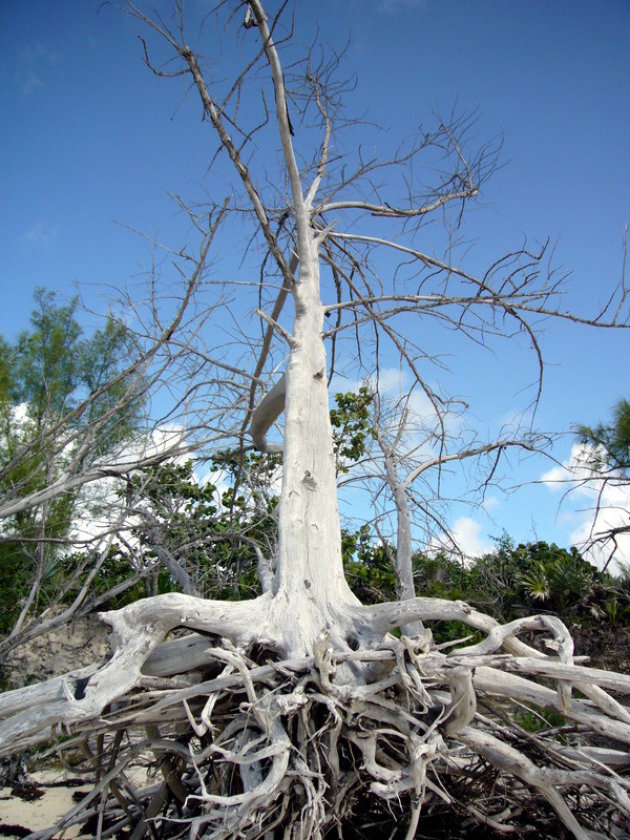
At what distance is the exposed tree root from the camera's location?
2.43 meters

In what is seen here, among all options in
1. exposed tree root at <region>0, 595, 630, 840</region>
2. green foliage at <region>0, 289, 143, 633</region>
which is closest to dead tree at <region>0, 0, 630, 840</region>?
exposed tree root at <region>0, 595, 630, 840</region>

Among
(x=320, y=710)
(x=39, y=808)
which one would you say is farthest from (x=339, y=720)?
(x=39, y=808)

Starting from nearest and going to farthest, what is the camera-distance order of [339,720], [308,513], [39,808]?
[339,720], [308,513], [39,808]

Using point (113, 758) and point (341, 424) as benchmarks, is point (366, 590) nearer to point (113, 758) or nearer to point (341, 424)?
point (341, 424)

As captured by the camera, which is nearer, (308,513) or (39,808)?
(308,513)

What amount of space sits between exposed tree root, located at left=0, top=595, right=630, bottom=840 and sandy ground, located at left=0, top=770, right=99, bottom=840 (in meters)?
1.58

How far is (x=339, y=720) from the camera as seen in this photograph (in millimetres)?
2436

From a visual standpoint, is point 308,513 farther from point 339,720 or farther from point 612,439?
point 612,439

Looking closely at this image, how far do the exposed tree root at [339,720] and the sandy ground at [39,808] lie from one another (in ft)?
5.18

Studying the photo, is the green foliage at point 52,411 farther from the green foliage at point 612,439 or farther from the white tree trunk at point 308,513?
the green foliage at point 612,439

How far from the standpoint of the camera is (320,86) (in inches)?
201

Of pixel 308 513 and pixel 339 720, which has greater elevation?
pixel 308 513

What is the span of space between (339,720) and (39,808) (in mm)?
3721

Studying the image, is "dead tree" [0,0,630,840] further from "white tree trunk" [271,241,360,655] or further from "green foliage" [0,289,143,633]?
"green foliage" [0,289,143,633]
